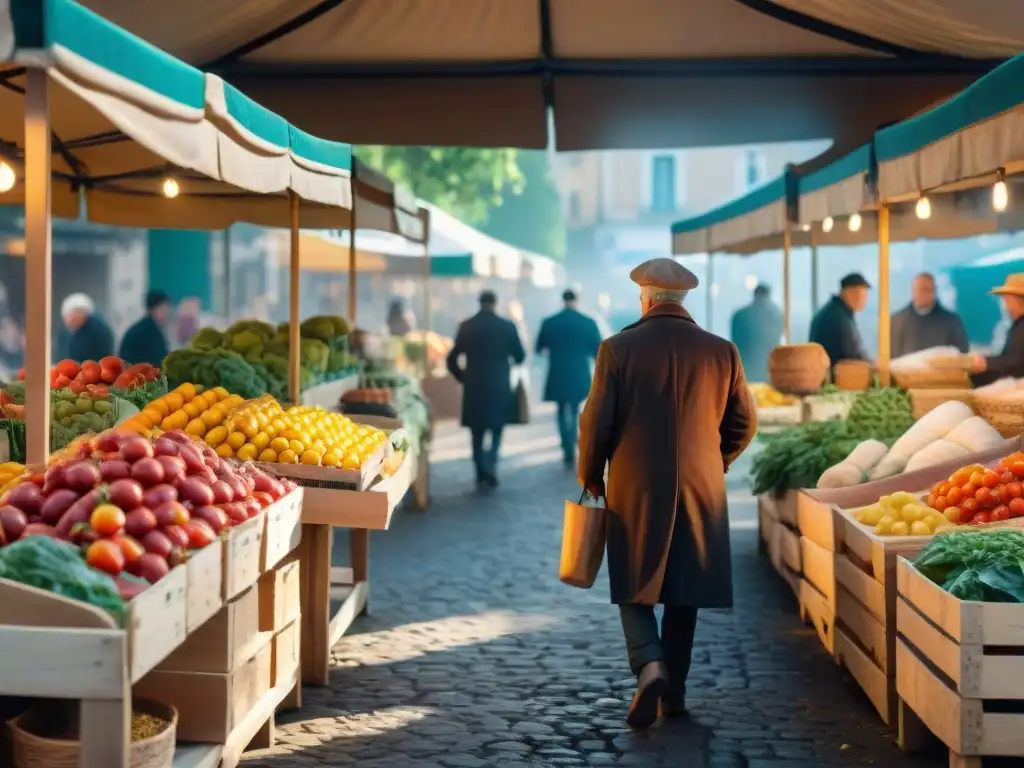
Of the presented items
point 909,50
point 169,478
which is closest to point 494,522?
point 909,50

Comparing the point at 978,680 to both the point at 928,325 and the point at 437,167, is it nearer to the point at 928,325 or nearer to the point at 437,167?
the point at 928,325

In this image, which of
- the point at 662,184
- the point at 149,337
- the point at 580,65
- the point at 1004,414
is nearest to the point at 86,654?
the point at 1004,414

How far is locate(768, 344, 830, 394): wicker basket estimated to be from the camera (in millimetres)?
11211

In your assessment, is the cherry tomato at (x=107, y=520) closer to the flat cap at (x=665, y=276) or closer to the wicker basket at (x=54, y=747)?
the wicker basket at (x=54, y=747)

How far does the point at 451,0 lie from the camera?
1023 cm

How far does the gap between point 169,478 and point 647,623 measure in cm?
235

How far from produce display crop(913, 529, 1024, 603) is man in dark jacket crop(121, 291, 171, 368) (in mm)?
8980

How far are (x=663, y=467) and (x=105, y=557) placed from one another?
110 inches

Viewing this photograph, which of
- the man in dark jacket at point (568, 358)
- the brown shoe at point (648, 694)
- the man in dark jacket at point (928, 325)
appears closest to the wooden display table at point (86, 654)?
the brown shoe at point (648, 694)

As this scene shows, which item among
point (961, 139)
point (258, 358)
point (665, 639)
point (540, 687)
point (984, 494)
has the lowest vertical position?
point (540, 687)

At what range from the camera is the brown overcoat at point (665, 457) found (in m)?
6.48

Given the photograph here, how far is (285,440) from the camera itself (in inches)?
280

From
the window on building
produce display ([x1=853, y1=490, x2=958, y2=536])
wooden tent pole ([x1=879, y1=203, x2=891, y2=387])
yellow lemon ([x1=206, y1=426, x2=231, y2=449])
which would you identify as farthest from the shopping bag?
the window on building

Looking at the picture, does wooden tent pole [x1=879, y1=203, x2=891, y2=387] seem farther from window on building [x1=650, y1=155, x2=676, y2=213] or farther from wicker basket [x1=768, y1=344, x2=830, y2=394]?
window on building [x1=650, y1=155, x2=676, y2=213]
